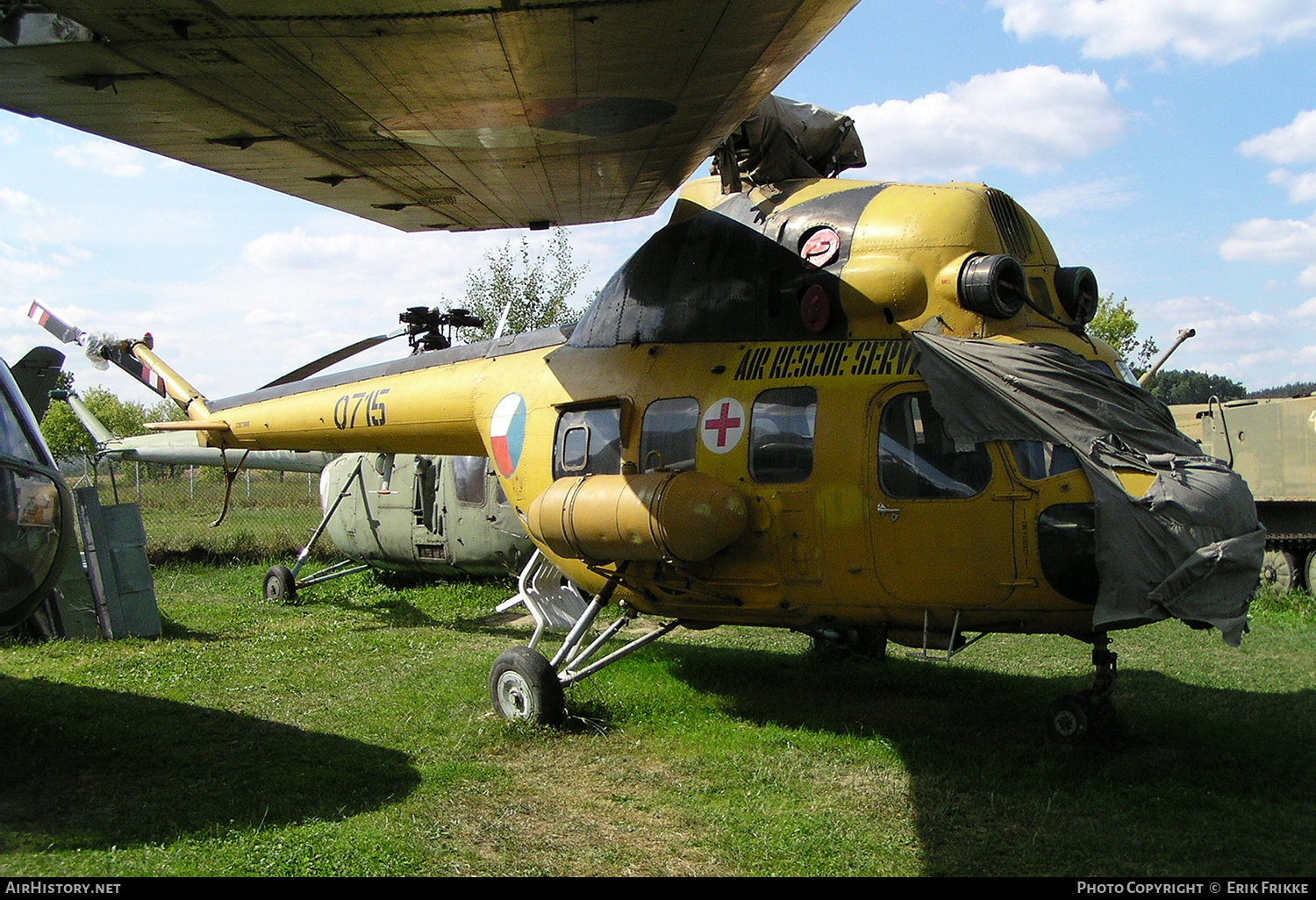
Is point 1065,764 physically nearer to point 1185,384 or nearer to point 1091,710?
point 1091,710

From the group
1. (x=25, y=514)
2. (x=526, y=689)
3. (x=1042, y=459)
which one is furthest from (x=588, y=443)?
(x=25, y=514)

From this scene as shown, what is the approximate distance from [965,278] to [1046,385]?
2.83 feet

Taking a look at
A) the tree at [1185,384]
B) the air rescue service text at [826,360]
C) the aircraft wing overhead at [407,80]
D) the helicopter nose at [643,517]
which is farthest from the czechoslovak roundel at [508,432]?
the tree at [1185,384]

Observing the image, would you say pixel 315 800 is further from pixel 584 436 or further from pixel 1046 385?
pixel 1046 385

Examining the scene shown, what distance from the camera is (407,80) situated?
17.3 ft

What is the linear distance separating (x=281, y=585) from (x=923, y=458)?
10.5 metres

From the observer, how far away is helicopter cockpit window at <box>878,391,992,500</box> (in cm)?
608

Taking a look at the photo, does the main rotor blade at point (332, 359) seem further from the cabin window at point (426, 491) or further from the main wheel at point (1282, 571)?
the main wheel at point (1282, 571)

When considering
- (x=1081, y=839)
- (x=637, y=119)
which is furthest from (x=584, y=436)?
(x=1081, y=839)

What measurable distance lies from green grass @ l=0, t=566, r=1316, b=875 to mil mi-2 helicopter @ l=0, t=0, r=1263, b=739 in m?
0.73

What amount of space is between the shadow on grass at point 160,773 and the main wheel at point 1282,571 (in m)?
13.5

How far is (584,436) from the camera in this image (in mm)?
7668

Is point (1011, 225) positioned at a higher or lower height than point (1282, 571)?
higher

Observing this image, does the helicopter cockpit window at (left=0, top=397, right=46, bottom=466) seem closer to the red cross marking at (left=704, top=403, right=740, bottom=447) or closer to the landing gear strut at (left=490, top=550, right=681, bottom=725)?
the landing gear strut at (left=490, top=550, right=681, bottom=725)
